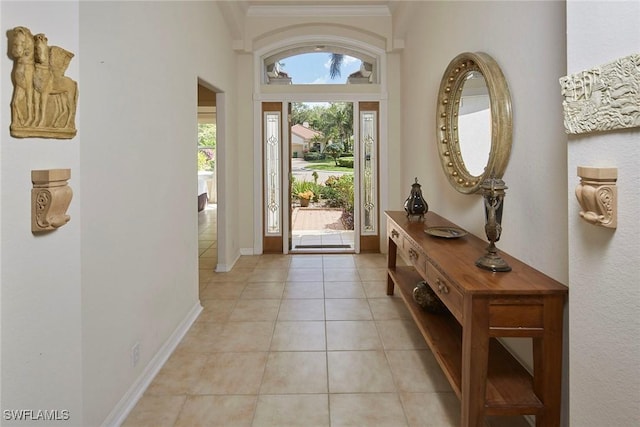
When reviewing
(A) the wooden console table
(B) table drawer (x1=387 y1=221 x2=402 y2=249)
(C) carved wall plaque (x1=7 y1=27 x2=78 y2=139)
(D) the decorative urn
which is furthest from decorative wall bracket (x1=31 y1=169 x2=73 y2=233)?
(D) the decorative urn

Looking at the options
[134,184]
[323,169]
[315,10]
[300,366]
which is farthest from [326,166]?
[134,184]

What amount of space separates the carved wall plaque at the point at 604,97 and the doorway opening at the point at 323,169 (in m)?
6.13

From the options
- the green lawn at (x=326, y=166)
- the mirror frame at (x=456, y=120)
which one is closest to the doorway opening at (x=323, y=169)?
the green lawn at (x=326, y=166)

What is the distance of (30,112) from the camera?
1.18 meters

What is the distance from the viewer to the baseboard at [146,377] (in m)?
1.82

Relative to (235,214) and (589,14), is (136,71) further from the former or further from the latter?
(235,214)

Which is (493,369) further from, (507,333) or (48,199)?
(48,199)

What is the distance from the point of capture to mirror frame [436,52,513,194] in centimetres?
203

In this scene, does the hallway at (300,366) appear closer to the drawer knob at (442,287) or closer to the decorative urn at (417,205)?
the drawer knob at (442,287)

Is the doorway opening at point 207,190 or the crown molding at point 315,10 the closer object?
the crown molding at point 315,10

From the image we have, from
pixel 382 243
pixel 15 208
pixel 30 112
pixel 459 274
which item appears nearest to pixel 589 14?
pixel 459 274

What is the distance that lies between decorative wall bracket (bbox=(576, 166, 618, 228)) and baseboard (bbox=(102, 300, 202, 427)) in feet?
7.44

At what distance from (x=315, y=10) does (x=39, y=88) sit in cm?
445

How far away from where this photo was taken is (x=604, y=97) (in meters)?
1.12
